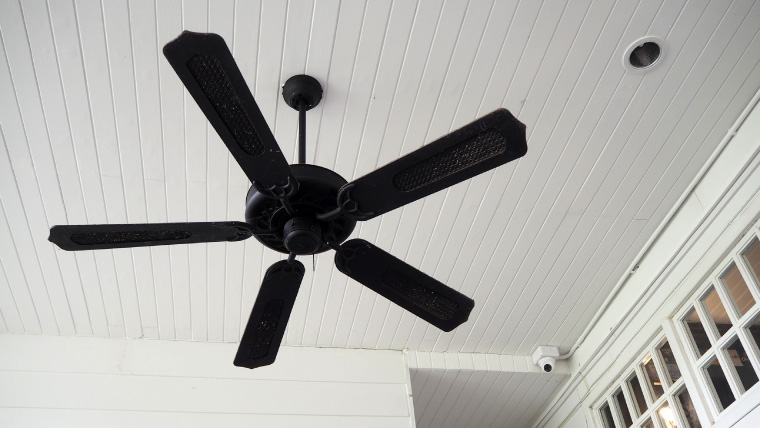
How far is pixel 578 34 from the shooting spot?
7.08 ft

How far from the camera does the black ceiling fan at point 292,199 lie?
4.26 ft

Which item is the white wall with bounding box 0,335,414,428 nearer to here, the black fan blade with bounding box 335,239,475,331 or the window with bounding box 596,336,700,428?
the window with bounding box 596,336,700,428

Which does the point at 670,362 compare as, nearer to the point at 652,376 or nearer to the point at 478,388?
the point at 652,376

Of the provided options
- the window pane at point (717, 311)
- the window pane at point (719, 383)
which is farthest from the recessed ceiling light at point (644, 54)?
the window pane at point (719, 383)

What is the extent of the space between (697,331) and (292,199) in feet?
6.92

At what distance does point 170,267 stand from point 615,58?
81.3 inches

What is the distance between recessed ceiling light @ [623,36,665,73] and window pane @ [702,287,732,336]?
3.52 ft

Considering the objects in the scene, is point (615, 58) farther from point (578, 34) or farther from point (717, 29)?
point (717, 29)

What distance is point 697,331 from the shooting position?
9.20ft

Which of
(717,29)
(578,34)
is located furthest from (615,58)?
(717,29)

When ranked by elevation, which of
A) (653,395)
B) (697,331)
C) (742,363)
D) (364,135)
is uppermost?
(364,135)

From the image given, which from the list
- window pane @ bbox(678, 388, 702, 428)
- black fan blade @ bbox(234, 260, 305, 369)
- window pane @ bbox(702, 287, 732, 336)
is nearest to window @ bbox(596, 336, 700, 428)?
window pane @ bbox(678, 388, 702, 428)

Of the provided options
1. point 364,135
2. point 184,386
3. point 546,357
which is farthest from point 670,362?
point 184,386

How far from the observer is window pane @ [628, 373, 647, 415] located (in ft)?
10.3
